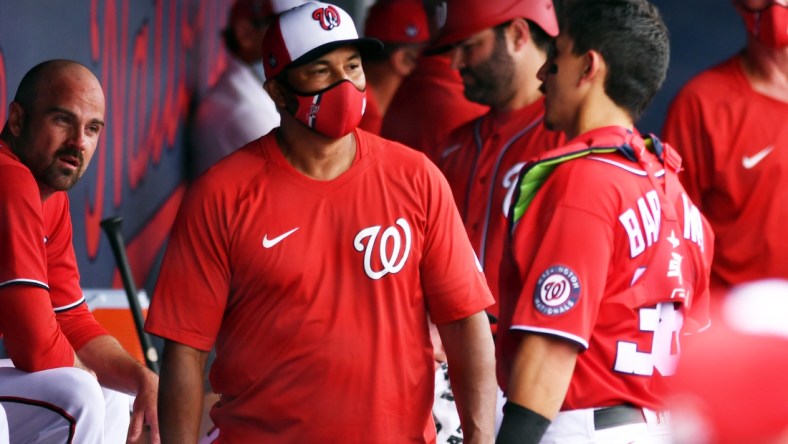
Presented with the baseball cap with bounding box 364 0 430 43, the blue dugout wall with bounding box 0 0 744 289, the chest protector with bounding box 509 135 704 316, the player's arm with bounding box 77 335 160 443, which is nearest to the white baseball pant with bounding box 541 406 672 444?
the chest protector with bounding box 509 135 704 316

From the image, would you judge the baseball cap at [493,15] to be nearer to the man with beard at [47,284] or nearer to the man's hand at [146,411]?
the man with beard at [47,284]

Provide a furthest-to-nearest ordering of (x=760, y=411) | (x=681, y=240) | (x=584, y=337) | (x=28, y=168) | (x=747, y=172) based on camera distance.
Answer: (x=747, y=172) < (x=28, y=168) < (x=681, y=240) < (x=584, y=337) < (x=760, y=411)

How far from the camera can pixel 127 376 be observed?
3.47 meters

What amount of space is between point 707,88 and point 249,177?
2.31 metres

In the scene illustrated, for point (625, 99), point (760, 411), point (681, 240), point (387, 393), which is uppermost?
point (760, 411)

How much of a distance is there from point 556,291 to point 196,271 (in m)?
0.74

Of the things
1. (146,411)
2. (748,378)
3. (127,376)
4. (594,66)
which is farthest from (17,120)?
(748,378)

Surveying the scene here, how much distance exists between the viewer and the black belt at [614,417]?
2.68m

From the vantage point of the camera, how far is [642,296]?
2.66 metres

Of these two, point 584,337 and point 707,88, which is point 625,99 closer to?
point 584,337

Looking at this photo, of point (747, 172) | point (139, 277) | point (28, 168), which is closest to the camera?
point (28, 168)

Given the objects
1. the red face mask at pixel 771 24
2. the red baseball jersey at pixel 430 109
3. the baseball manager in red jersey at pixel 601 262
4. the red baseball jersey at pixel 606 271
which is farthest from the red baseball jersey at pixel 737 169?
the red baseball jersey at pixel 606 271

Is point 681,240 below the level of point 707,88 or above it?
above

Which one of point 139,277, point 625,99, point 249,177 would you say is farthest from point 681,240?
point 139,277
